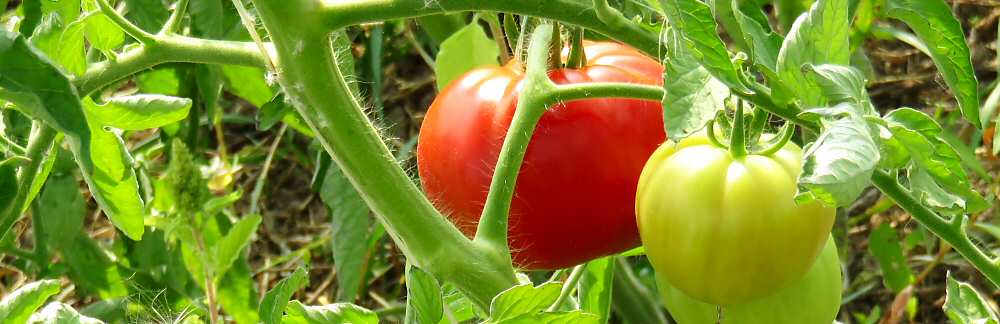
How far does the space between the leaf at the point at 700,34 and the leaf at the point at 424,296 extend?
0.48 feet

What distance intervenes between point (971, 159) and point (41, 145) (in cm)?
93

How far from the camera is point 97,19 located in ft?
2.23

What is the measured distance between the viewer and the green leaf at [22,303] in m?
0.62

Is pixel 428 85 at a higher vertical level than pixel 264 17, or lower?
lower

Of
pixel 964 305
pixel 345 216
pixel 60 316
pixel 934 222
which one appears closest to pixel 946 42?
pixel 934 222

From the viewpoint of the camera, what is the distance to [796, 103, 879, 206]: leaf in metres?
0.45

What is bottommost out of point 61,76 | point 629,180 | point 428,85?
point 428,85

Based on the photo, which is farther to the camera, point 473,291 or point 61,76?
point 473,291

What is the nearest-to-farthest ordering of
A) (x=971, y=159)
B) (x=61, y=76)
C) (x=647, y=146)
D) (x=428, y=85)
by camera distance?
(x=61, y=76)
(x=647, y=146)
(x=971, y=159)
(x=428, y=85)

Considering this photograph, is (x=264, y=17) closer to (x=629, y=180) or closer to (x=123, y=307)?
(x=629, y=180)

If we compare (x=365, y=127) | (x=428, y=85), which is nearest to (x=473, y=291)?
(x=365, y=127)

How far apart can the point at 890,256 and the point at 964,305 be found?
0.82m

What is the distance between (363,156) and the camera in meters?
0.63

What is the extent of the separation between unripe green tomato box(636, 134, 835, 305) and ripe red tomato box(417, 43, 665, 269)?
123 mm
